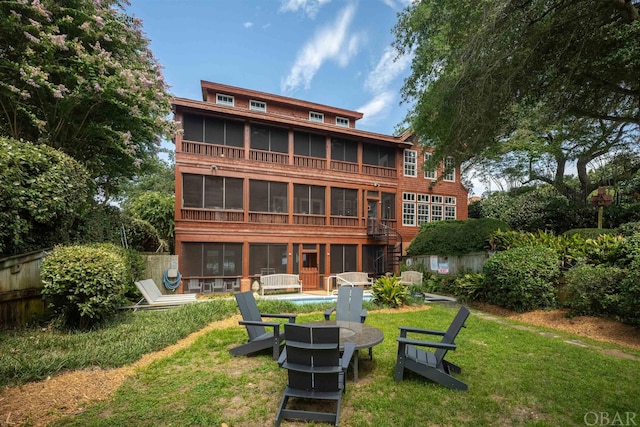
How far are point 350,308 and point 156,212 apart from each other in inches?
626

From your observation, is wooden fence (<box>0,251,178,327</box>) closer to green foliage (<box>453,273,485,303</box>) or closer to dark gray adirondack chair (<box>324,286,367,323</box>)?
dark gray adirondack chair (<box>324,286,367,323</box>)

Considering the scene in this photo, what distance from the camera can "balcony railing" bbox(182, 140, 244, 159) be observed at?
1430cm

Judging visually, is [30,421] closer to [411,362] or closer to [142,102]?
[411,362]

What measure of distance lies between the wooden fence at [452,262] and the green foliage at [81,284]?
12219mm

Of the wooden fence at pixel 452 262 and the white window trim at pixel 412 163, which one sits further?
the white window trim at pixel 412 163

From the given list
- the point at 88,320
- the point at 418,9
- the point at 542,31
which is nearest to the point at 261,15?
the point at 418,9

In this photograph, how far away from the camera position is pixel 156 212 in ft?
59.6

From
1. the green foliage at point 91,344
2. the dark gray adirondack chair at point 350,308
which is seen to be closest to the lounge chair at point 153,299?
the green foliage at point 91,344

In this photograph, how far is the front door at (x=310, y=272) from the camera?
1597 centimetres

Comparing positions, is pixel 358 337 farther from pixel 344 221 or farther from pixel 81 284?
pixel 344 221

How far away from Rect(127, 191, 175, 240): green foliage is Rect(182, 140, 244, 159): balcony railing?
19.0 feet

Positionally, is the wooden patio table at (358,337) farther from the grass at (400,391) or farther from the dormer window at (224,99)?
the dormer window at (224,99)

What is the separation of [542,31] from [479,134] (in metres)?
2.26

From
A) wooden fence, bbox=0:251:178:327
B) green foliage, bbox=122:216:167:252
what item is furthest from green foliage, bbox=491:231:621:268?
green foliage, bbox=122:216:167:252
